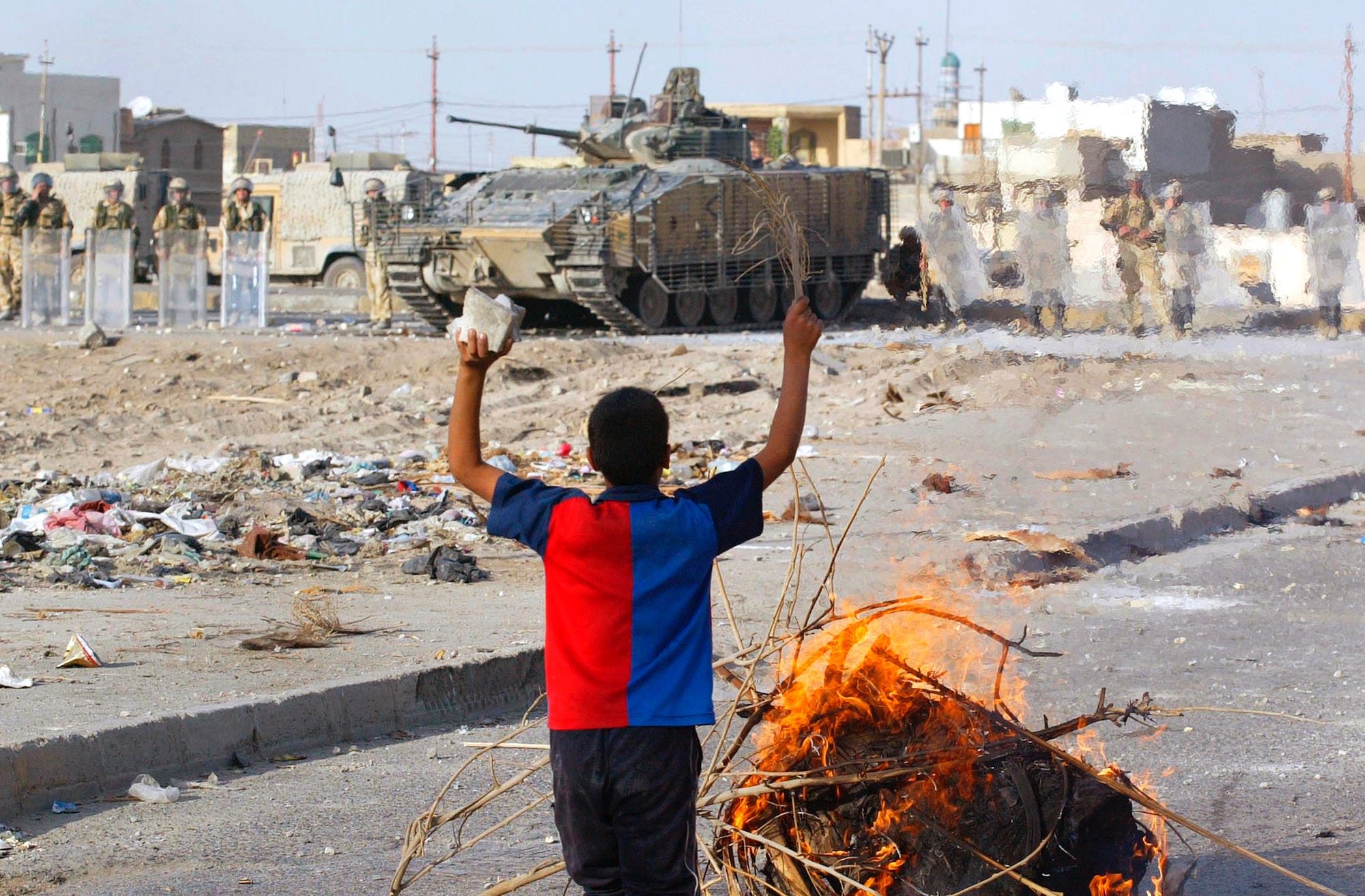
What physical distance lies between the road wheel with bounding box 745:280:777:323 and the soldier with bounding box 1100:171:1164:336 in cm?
673

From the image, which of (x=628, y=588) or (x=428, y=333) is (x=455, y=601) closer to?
(x=628, y=588)

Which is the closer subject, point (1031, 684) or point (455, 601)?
point (1031, 684)

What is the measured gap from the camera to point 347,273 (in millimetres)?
31297

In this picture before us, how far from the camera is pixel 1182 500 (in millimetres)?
10477

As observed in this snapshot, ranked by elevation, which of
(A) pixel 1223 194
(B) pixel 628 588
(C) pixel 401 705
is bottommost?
(C) pixel 401 705

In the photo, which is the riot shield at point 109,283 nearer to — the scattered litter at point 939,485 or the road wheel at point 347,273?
the road wheel at point 347,273

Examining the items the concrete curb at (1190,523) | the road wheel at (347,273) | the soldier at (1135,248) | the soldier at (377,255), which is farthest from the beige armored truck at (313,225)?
the concrete curb at (1190,523)

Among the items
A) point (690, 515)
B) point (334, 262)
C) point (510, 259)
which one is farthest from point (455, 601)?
point (334, 262)

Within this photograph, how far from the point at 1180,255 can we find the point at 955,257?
5229 mm

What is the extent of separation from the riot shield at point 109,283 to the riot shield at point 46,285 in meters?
0.44

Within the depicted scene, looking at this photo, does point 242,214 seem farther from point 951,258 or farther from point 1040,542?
point 1040,542

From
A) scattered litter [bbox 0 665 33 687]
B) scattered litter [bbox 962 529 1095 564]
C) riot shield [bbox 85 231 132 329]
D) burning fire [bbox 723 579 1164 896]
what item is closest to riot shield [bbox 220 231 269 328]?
riot shield [bbox 85 231 132 329]

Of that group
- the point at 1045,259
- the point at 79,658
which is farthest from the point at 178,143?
the point at 79,658

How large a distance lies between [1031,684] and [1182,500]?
4399mm
